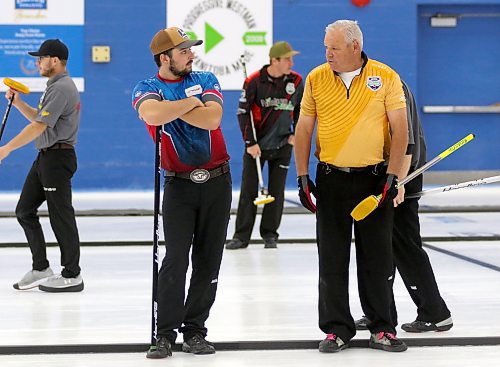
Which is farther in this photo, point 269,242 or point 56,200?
point 269,242

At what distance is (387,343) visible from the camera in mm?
4879

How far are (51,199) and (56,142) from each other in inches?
13.8

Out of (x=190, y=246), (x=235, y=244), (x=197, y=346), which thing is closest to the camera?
(x=197, y=346)

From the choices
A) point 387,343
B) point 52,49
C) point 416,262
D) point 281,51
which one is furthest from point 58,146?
point 281,51

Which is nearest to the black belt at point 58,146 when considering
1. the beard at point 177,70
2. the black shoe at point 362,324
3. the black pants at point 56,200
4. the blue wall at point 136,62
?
the black pants at point 56,200

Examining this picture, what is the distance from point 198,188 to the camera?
4.91 m

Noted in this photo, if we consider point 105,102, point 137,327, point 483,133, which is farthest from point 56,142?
point 483,133

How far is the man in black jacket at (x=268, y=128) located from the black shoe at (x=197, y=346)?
413 centimetres

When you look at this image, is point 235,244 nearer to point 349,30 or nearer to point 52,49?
point 52,49

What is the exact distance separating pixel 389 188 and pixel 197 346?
1.11 metres

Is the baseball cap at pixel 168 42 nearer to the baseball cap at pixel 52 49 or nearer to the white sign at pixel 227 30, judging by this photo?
the baseball cap at pixel 52 49

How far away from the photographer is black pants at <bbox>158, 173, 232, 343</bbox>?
4.86 meters

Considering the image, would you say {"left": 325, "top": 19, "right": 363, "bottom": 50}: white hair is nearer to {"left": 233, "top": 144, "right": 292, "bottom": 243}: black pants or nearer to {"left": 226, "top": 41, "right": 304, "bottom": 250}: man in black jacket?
{"left": 226, "top": 41, "right": 304, "bottom": 250}: man in black jacket

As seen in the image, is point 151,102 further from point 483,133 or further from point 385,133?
point 483,133
